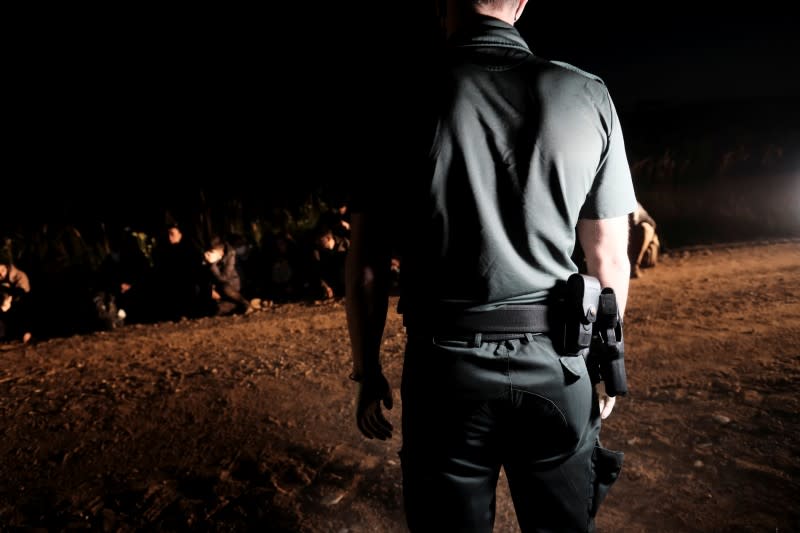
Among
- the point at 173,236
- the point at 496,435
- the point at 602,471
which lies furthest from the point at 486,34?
the point at 173,236

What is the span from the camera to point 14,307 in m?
5.58

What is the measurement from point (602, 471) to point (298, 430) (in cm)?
234

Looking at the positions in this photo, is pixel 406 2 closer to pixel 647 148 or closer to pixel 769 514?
pixel 647 148

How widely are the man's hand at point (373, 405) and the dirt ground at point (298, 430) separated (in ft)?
4.10

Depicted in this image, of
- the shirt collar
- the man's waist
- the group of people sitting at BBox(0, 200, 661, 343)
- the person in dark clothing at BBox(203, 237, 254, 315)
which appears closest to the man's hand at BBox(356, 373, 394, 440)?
the man's waist

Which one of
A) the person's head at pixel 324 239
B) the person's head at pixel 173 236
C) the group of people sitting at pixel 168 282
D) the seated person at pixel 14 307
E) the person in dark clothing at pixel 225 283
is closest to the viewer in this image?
the seated person at pixel 14 307

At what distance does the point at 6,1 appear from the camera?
57.4 feet

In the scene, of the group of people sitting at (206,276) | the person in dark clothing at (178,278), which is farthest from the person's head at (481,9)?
the person in dark clothing at (178,278)

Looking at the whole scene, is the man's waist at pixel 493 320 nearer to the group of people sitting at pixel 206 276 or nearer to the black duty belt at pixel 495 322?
the black duty belt at pixel 495 322

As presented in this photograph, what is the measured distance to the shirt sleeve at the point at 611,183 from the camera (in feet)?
4.00

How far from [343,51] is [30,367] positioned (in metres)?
16.2

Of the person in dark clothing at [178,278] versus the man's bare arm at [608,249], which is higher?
the man's bare arm at [608,249]

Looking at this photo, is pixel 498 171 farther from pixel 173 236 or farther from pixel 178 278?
pixel 173 236

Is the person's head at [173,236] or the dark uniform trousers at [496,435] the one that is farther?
the person's head at [173,236]
